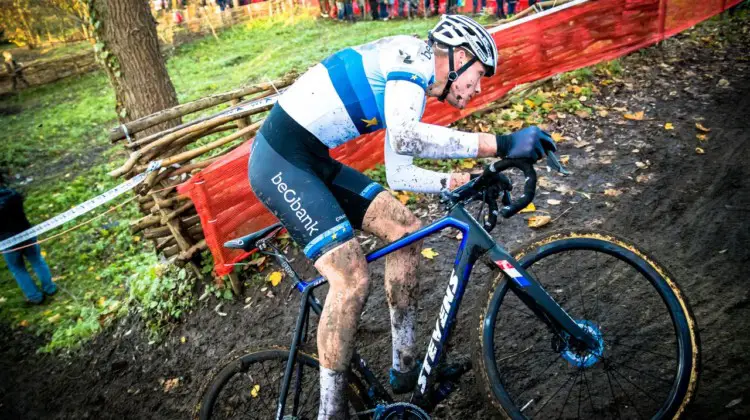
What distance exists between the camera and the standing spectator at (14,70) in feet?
54.9

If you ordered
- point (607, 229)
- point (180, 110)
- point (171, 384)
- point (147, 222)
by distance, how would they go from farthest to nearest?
1. point (180, 110)
2. point (147, 222)
3. point (171, 384)
4. point (607, 229)

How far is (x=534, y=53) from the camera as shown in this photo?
7180mm

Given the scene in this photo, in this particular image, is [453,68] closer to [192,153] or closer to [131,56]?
[192,153]

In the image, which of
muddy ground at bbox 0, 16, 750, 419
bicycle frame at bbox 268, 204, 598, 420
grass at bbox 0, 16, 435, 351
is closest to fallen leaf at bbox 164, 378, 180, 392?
muddy ground at bbox 0, 16, 750, 419

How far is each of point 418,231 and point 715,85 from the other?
626 centimetres

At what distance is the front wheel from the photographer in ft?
6.97

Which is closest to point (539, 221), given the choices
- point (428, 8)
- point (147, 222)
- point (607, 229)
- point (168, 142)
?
point (607, 229)

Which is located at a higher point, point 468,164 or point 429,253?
point 468,164

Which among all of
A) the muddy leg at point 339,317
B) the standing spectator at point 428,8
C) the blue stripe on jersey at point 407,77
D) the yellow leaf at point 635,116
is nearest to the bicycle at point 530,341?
the muddy leg at point 339,317

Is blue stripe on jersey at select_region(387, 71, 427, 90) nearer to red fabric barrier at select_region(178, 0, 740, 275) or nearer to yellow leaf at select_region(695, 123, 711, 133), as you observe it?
red fabric barrier at select_region(178, 0, 740, 275)

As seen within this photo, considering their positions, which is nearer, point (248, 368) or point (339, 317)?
point (339, 317)

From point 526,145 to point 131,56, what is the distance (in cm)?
592

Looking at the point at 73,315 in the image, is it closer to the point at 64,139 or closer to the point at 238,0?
the point at 64,139

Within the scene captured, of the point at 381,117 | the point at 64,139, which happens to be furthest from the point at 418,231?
the point at 64,139
